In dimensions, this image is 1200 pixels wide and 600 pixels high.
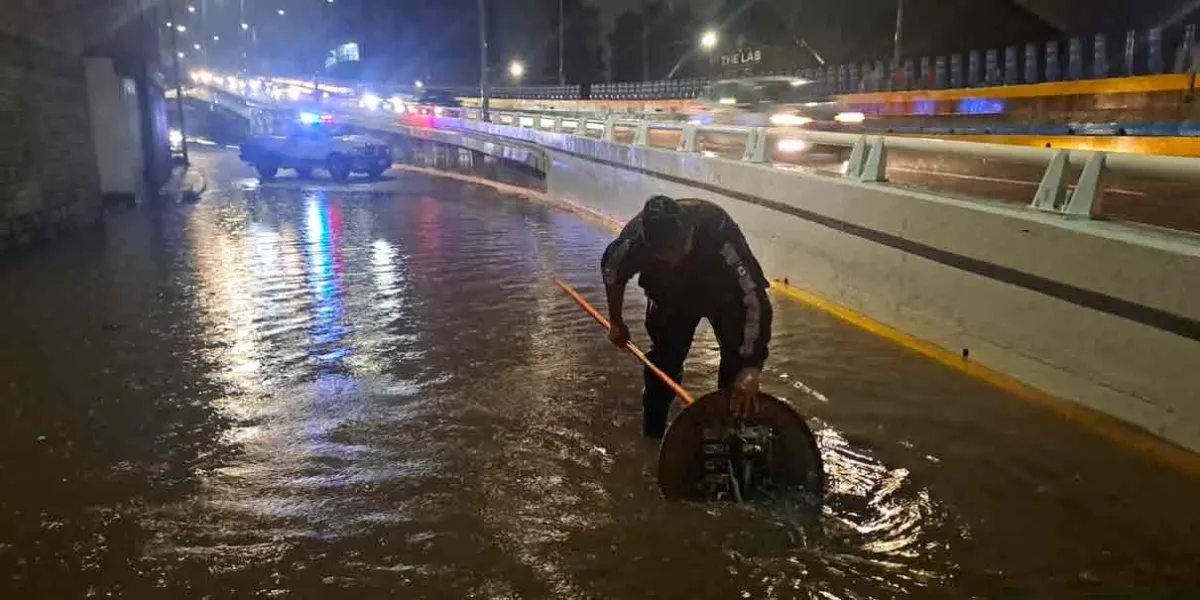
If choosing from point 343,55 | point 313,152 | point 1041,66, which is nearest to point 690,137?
point 313,152

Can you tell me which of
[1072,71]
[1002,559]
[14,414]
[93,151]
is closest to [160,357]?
[14,414]

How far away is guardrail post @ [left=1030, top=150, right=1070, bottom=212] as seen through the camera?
5.66 metres

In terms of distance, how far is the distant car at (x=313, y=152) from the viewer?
80.9 ft

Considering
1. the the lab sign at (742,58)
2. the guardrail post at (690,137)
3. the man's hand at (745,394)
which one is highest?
the the lab sign at (742,58)

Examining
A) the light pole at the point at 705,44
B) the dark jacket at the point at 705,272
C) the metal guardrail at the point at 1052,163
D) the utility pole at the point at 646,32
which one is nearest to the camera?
the dark jacket at the point at 705,272

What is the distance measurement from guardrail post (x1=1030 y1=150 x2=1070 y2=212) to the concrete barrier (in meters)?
0.13

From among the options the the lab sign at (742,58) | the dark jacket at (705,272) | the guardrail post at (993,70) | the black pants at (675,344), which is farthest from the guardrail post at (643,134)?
the the lab sign at (742,58)

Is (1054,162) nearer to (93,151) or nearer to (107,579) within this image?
(107,579)

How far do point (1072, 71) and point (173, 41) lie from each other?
2931 cm

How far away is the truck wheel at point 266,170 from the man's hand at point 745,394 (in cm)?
2341

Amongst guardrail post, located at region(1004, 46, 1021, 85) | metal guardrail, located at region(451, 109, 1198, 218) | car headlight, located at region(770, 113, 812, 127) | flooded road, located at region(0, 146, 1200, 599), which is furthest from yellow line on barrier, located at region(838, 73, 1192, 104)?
flooded road, located at region(0, 146, 1200, 599)

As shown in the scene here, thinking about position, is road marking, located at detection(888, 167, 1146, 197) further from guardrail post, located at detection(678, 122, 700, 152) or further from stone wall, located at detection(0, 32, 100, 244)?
stone wall, located at detection(0, 32, 100, 244)

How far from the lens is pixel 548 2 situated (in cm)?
6850

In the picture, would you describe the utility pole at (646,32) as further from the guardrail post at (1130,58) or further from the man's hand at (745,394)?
the man's hand at (745,394)
